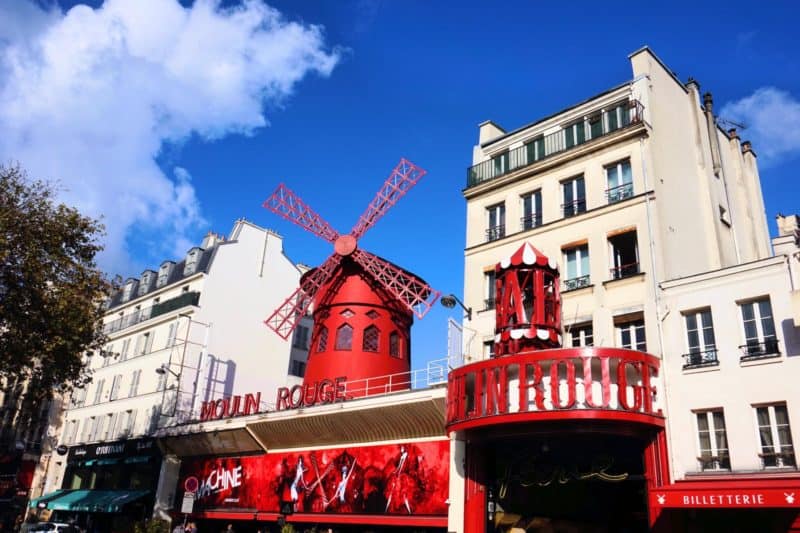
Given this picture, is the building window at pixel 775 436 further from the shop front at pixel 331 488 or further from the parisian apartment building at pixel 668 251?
the shop front at pixel 331 488

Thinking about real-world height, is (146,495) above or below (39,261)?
below

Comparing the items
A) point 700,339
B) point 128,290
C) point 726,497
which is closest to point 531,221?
point 700,339

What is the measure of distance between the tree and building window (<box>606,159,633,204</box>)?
40.5ft

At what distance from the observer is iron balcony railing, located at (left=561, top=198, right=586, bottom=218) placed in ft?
48.6

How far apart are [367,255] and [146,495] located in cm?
1143

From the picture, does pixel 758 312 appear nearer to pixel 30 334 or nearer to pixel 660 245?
pixel 660 245

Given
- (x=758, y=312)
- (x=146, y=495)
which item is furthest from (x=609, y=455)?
(x=146, y=495)

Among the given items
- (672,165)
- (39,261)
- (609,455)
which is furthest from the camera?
(39,261)

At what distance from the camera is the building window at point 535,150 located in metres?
16.2

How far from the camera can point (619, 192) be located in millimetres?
14242

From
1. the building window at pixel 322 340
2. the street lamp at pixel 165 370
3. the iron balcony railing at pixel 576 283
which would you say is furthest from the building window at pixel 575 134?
the street lamp at pixel 165 370

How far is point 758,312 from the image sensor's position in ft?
37.8

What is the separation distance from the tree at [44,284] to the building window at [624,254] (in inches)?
488

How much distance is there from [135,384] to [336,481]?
1266 centimetres
